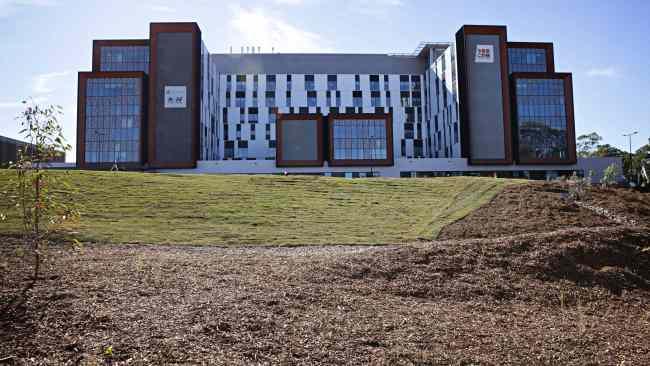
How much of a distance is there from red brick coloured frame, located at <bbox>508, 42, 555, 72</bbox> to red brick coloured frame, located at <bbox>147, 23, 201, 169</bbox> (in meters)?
52.7

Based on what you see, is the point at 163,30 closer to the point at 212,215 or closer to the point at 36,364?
the point at 212,215

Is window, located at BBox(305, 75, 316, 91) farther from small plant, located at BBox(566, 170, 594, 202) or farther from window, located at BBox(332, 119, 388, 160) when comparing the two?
Answer: small plant, located at BBox(566, 170, 594, 202)

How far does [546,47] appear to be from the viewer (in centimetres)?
9125

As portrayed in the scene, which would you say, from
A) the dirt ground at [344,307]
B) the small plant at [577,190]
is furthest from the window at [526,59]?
the dirt ground at [344,307]

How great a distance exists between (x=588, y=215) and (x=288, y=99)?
86.6 meters

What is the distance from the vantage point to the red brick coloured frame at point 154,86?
251 feet

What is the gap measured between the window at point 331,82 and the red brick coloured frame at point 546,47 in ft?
113

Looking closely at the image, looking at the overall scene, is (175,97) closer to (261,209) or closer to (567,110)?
(261,209)

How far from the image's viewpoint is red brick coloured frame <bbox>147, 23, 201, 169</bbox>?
251 feet

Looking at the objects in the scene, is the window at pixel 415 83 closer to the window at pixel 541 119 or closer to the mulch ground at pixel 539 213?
the window at pixel 541 119

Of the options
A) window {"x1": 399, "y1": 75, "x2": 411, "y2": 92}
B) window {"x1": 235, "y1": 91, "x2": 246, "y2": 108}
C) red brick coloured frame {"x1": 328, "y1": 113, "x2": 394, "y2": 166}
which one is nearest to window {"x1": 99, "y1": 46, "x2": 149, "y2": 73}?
window {"x1": 235, "y1": 91, "x2": 246, "y2": 108}

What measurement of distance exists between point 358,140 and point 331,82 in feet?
101

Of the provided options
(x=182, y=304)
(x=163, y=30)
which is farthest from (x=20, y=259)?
(x=163, y=30)

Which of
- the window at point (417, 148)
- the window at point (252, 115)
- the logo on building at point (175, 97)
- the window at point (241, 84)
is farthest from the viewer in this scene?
the window at point (241, 84)
